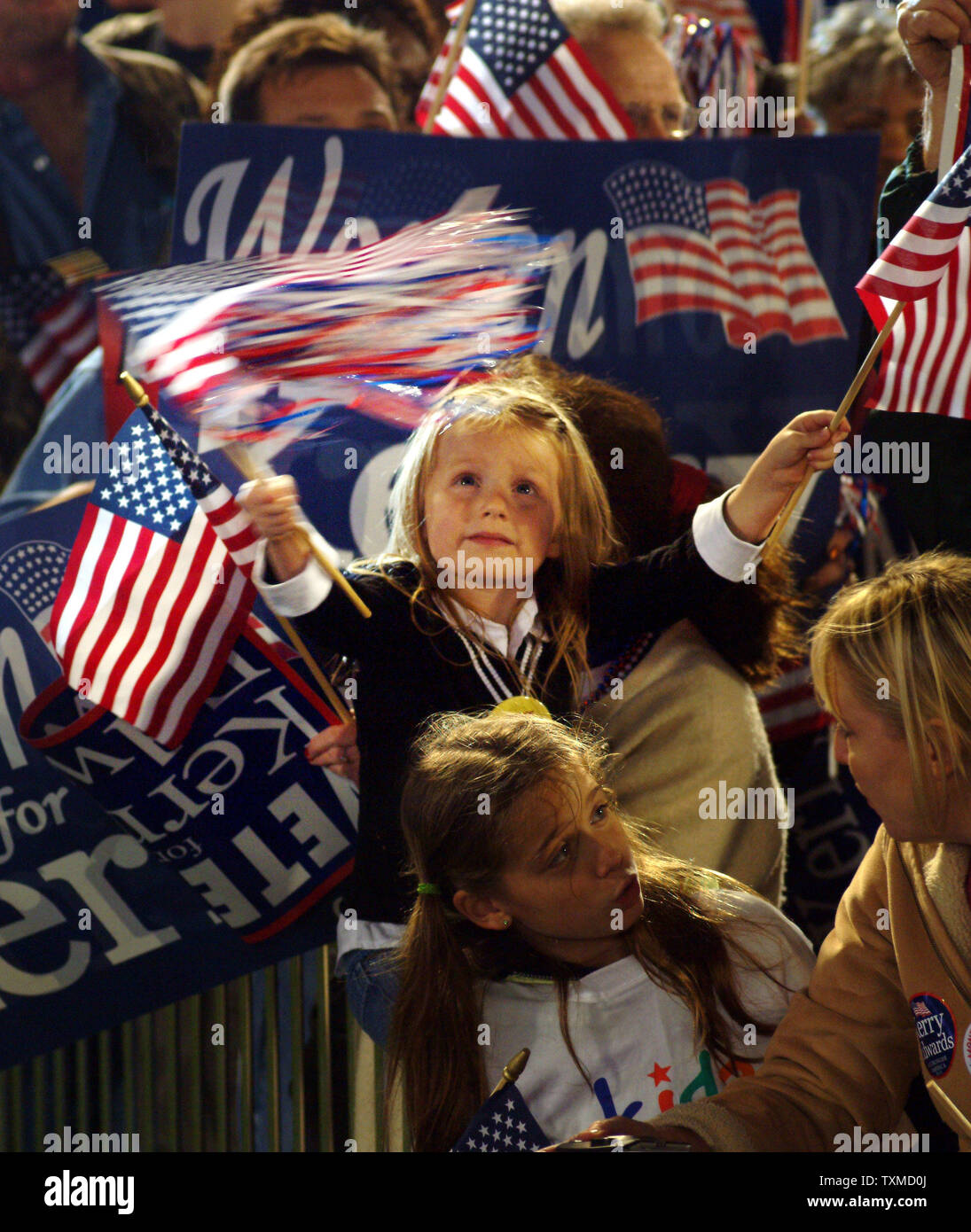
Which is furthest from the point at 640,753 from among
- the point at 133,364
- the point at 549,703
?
the point at 133,364

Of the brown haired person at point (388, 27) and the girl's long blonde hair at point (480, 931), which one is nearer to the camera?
the girl's long blonde hair at point (480, 931)

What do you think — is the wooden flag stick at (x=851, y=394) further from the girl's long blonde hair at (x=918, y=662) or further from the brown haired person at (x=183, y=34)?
the brown haired person at (x=183, y=34)

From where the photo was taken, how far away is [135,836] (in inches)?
118

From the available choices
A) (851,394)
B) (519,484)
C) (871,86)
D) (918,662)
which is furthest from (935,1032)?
(871,86)

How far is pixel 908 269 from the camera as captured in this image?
2295mm

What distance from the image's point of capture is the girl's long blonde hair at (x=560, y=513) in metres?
2.57

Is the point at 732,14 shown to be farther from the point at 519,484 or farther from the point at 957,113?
the point at 519,484

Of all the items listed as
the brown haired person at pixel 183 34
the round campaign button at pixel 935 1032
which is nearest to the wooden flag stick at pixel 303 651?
the round campaign button at pixel 935 1032

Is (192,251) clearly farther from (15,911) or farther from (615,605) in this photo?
(15,911)

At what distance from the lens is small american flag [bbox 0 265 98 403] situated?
4.32 metres

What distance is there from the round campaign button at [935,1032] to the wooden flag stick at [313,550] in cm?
108

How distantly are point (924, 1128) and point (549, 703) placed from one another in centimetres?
99

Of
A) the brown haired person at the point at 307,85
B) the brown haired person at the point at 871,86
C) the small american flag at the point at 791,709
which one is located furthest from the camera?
the brown haired person at the point at 871,86

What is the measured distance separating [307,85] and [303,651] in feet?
6.12
